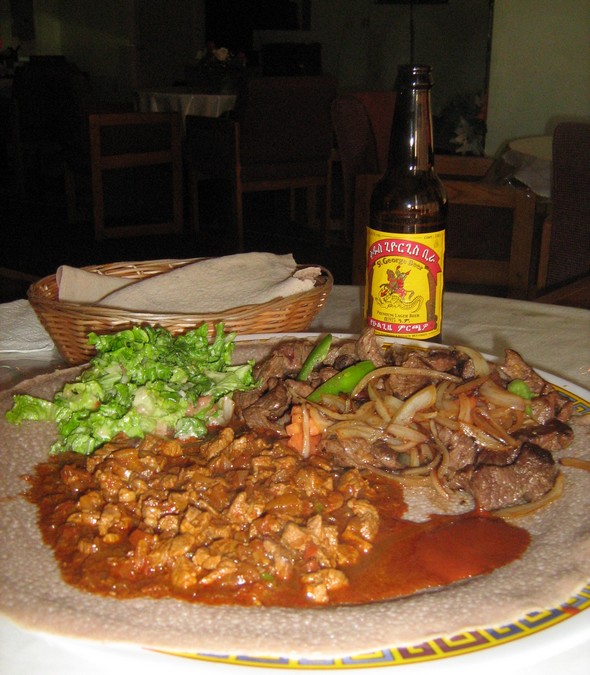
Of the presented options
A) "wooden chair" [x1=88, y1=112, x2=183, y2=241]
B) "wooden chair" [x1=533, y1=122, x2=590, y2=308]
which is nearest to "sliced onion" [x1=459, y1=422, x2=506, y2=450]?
"wooden chair" [x1=533, y1=122, x2=590, y2=308]

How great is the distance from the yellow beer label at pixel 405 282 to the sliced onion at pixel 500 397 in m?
0.25

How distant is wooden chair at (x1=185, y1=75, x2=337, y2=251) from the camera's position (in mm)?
6676

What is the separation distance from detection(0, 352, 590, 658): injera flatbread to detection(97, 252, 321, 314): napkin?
2.42ft

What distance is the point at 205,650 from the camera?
73cm

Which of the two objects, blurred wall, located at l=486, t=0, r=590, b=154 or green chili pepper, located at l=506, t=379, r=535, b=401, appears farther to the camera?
blurred wall, located at l=486, t=0, r=590, b=154

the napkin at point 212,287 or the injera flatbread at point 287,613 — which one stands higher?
the napkin at point 212,287

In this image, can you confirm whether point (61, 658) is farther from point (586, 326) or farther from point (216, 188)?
point (216, 188)

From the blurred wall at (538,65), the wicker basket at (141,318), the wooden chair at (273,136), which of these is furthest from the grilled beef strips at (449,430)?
the blurred wall at (538,65)

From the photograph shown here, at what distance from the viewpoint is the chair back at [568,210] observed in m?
3.59

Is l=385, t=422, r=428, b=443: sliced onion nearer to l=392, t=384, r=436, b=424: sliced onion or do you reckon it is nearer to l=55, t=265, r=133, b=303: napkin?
l=392, t=384, r=436, b=424: sliced onion

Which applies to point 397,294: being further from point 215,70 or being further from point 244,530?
point 215,70

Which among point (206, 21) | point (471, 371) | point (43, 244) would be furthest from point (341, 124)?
point (206, 21)

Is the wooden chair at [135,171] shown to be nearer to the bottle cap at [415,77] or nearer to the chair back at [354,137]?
the chair back at [354,137]

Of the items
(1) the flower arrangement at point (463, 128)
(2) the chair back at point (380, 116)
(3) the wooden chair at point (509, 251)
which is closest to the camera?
(3) the wooden chair at point (509, 251)
